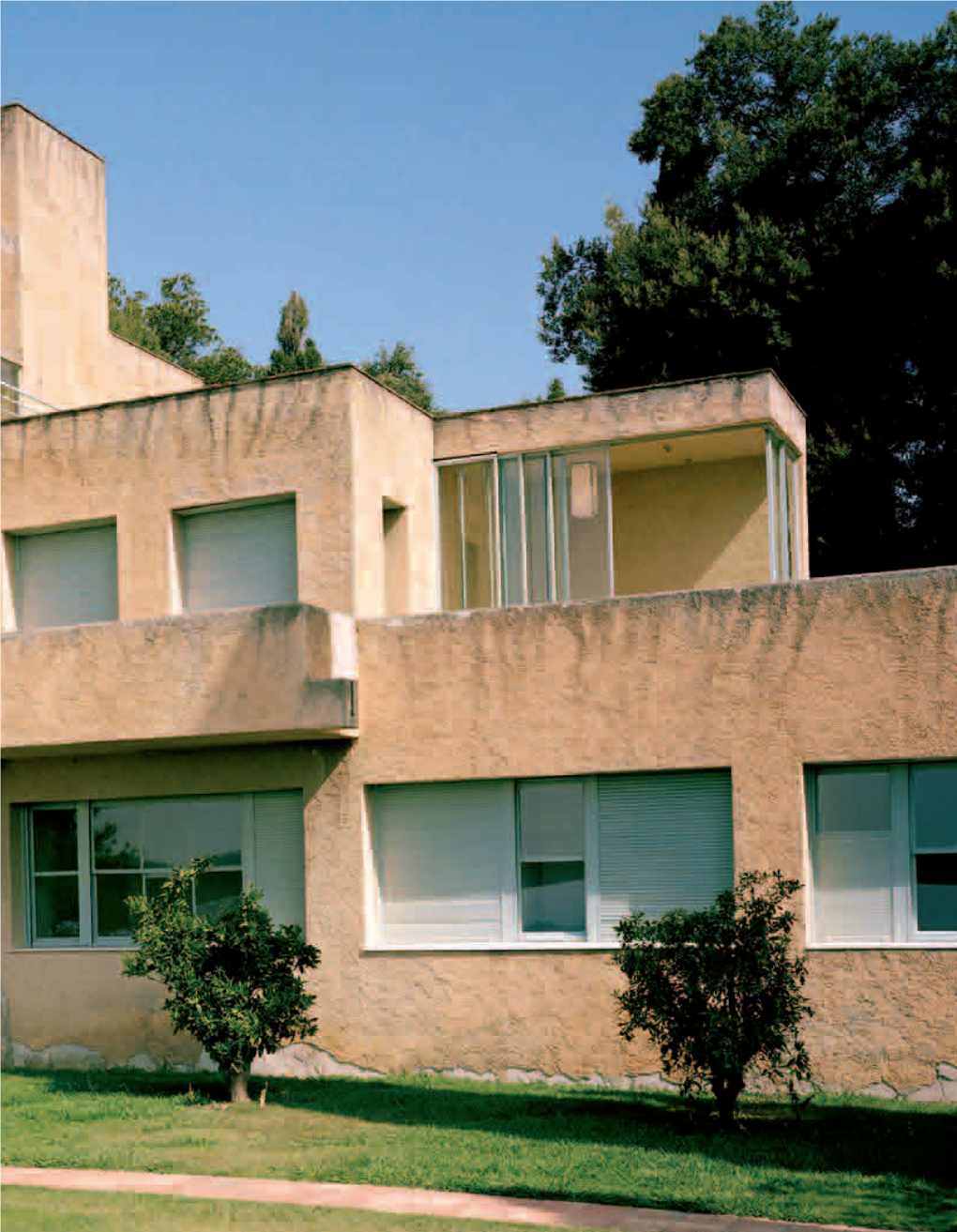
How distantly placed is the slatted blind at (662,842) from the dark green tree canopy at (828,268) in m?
17.3

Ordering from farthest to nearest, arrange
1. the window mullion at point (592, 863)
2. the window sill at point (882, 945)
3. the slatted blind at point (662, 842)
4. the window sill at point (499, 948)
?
the window mullion at point (592, 863) → the window sill at point (499, 948) → the slatted blind at point (662, 842) → the window sill at point (882, 945)

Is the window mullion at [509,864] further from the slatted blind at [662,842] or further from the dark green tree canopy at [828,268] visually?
the dark green tree canopy at [828,268]

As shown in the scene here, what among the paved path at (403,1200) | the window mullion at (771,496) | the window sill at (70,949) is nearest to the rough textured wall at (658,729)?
the window sill at (70,949)

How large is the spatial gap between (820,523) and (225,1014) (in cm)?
2105

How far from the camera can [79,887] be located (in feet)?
56.0

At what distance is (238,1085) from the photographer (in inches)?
535

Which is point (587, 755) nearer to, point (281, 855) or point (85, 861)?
point (281, 855)

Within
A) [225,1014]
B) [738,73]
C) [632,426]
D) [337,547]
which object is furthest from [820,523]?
[225,1014]

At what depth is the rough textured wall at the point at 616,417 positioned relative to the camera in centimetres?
1744

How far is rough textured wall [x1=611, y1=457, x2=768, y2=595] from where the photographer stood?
62.5ft

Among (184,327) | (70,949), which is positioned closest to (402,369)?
(184,327)

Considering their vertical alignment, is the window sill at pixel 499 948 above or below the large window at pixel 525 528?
below

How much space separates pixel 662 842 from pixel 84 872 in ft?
21.8

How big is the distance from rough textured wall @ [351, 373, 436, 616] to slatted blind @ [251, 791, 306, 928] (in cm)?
219
